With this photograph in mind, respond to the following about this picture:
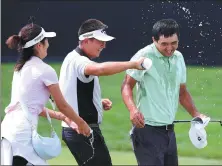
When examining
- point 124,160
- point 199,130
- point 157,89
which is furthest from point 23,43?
point 124,160

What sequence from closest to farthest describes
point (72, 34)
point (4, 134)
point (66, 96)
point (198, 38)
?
point (4, 134)
point (66, 96)
point (198, 38)
point (72, 34)

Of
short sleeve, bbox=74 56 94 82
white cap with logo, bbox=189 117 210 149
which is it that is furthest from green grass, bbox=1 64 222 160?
short sleeve, bbox=74 56 94 82

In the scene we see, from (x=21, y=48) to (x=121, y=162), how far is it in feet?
11.6

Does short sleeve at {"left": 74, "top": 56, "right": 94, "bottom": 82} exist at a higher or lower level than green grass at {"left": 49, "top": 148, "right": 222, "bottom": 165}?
higher

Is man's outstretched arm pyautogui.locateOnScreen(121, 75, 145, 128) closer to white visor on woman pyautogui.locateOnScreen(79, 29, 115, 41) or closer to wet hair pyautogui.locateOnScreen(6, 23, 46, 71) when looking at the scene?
white visor on woman pyautogui.locateOnScreen(79, 29, 115, 41)

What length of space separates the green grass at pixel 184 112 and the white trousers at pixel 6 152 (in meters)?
4.29

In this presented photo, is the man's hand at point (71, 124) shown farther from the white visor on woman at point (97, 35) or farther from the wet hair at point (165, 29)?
the wet hair at point (165, 29)

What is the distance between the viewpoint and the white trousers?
473 cm

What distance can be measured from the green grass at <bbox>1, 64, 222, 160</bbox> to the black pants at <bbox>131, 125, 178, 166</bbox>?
3.31 meters

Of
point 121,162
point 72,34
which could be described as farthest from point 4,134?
point 72,34

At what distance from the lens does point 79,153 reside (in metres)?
5.38

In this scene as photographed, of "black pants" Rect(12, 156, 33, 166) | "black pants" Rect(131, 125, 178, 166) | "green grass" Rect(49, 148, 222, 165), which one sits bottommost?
"green grass" Rect(49, 148, 222, 165)

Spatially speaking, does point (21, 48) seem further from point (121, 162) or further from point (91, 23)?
point (121, 162)

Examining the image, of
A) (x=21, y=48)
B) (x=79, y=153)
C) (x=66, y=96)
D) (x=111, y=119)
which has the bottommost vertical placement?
(x=111, y=119)
